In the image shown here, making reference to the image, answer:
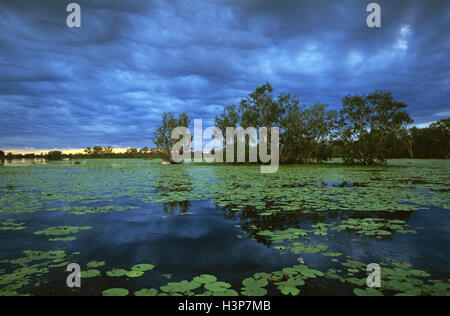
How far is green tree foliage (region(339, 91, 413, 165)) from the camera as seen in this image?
1187 inches

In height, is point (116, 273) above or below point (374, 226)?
below

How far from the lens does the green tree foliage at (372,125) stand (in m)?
30.1

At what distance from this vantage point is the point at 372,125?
3150cm

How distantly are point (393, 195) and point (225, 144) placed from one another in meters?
34.1

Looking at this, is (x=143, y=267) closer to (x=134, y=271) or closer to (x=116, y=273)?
(x=134, y=271)

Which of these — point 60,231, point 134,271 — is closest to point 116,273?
point 134,271

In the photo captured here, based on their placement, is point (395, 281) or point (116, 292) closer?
point (116, 292)

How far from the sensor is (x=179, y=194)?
10398mm

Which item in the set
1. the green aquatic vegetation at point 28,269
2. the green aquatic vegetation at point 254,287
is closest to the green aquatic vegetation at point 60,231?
the green aquatic vegetation at point 28,269

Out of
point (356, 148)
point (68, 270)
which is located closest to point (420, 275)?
point (68, 270)

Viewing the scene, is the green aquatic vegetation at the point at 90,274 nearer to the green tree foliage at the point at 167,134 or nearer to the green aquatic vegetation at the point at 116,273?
the green aquatic vegetation at the point at 116,273

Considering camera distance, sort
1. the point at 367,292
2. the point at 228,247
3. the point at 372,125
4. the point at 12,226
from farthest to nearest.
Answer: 1. the point at 372,125
2. the point at 12,226
3. the point at 228,247
4. the point at 367,292

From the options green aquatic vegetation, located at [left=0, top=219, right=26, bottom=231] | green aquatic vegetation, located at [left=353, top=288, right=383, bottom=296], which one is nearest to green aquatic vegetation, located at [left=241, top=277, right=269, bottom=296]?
green aquatic vegetation, located at [left=353, top=288, right=383, bottom=296]
